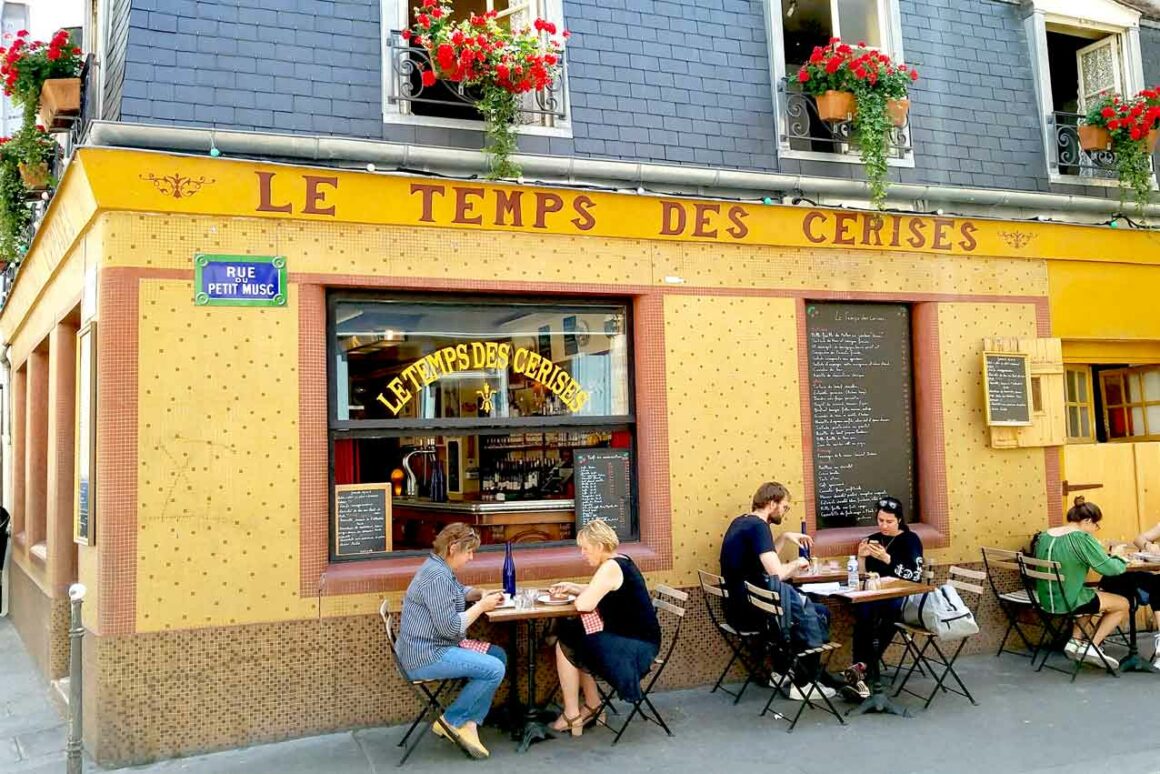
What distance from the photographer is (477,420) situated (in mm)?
7516

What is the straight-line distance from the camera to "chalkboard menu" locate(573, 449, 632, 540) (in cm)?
782

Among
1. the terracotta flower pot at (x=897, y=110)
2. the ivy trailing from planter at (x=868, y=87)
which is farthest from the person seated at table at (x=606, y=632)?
the terracotta flower pot at (x=897, y=110)

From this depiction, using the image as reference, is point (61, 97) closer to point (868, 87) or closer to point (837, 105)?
point (837, 105)

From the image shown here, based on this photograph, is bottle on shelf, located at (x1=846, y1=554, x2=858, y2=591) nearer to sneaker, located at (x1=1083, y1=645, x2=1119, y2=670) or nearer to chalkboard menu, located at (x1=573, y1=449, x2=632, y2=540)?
chalkboard menu, located at (x1=573, y1=449, x2=632, y2=540)

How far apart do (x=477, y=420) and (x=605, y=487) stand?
1192mm

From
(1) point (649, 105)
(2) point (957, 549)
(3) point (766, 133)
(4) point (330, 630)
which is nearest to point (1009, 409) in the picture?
(2) point (957, 549)

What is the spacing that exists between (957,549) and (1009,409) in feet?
4.59

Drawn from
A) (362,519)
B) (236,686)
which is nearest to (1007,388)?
(362,519)

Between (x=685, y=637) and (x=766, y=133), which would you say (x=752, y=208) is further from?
(x=685, y=637)

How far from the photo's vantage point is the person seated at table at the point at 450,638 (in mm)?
6082

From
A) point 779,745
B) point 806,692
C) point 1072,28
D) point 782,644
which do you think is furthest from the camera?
point 1072,28

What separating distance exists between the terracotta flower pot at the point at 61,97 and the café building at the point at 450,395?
81 cm

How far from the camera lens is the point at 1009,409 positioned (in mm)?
9023

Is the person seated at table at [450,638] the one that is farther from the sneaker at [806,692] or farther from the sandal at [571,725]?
the sneaker at [806,692]
